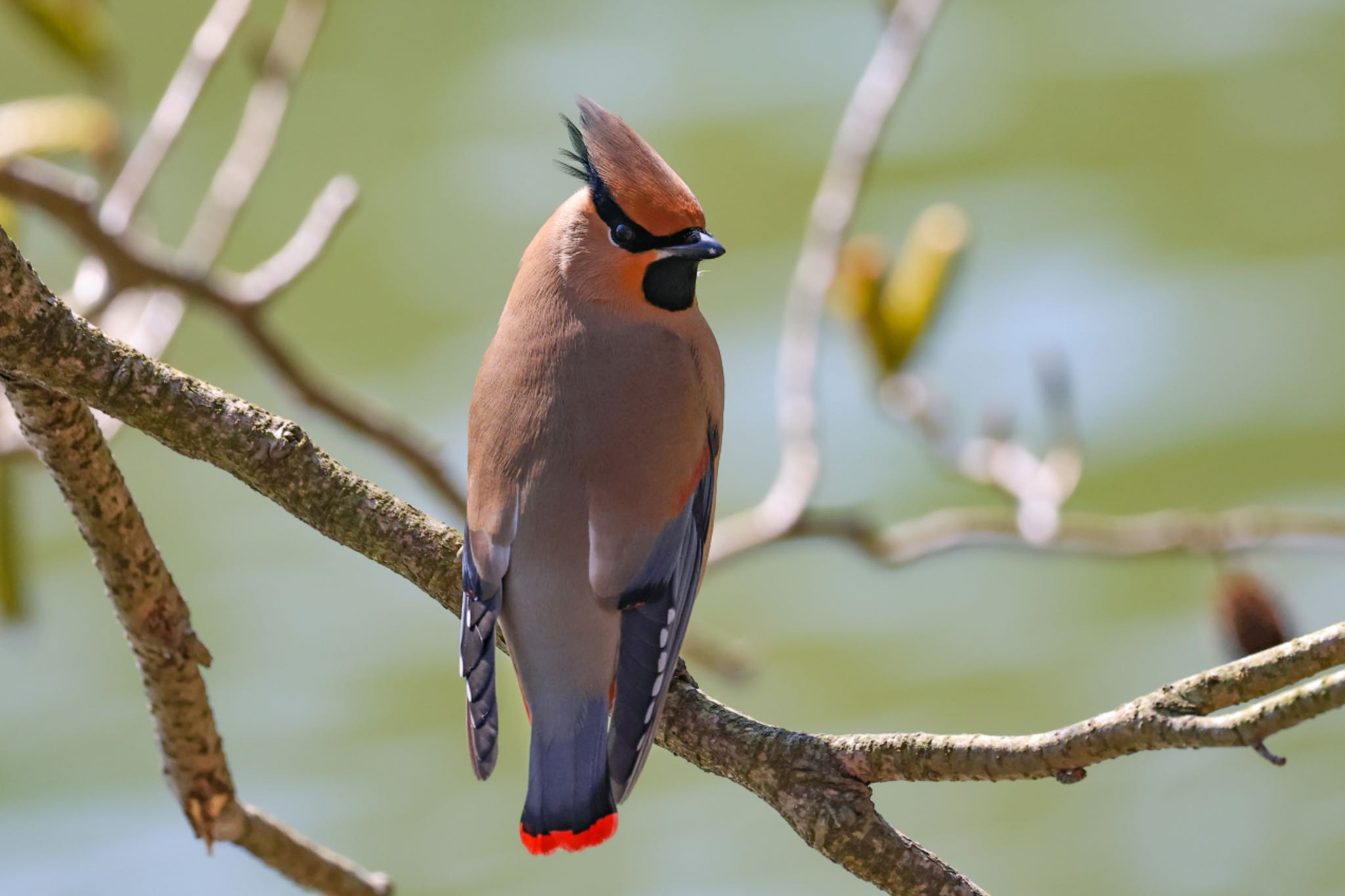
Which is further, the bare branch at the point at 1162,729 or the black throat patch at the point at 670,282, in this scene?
the black throat patch at the point at 670,282

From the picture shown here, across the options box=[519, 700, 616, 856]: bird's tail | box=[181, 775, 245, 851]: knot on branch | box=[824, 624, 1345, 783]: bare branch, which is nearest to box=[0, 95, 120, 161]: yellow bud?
box=[181, 775, 245, 851]: knot on branch

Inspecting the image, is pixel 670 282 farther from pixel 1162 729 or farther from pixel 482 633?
pixel 1162 729

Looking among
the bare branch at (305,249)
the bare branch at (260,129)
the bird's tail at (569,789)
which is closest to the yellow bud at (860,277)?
the bare branch at (305,249)

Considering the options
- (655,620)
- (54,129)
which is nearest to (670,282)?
(655,620)

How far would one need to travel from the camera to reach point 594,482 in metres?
2.10

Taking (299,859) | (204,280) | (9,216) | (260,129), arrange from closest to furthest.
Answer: (299,859)
(9,216)
(204,280)
(260,129)

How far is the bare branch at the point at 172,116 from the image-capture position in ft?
10.3

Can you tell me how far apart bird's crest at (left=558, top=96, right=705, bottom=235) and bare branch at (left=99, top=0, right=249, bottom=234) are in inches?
45.1

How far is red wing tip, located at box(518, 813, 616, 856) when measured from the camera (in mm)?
1937

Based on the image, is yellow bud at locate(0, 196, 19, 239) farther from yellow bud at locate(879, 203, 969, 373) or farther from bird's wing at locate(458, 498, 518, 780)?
yellow bud at locate(879, 203, 969, 373)

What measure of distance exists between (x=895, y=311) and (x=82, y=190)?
136cm

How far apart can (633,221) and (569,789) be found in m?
0.70

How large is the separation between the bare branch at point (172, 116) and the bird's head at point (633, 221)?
1.11 metres

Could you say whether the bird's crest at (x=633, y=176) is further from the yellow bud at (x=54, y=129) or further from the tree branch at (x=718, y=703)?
the yellow bud at (x=54, y=129)
